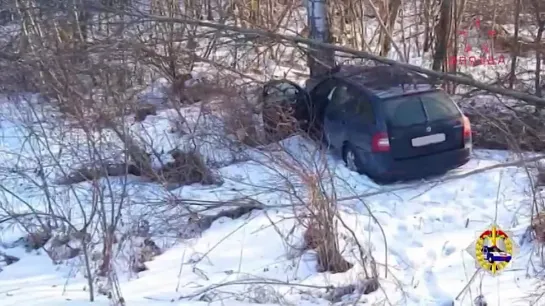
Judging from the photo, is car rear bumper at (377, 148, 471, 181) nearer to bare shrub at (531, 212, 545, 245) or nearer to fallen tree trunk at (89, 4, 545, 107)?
bare shrub at (531, 212, 545, 245)

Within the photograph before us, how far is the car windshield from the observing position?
29.8 feet

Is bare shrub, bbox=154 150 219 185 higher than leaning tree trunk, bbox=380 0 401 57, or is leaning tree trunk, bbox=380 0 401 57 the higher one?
leaning tree trunk, bbox=380 0 401 57

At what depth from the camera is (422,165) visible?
30.3 feet

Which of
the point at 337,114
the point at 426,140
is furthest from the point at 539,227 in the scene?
the point at 337,114

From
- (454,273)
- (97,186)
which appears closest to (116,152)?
(97,186)

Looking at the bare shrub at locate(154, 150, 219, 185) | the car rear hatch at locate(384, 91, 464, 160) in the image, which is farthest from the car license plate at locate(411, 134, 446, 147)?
the bare shrub at locate(154, 150, 219, 185)

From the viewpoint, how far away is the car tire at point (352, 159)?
9.66 meters

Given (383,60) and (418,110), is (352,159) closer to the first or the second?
(418,110)

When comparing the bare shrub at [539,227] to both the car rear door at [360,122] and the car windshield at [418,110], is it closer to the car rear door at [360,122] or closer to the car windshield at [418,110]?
the car windshield at [418,110]

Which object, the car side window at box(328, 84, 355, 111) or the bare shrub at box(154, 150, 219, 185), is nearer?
the bare shrub at box(154, 150, 219, 185)

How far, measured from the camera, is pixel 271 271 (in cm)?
713

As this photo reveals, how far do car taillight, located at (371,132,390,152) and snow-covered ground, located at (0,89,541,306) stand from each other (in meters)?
0.51

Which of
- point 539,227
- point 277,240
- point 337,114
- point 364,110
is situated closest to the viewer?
point 539,227

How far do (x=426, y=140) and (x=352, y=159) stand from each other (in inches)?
43.8
